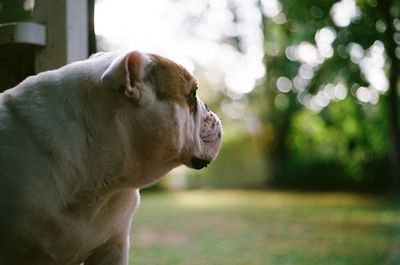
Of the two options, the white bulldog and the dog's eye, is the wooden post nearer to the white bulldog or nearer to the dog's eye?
the white bulldog

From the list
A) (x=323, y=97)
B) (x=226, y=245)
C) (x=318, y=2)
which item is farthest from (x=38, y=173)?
(x=323, y=97)

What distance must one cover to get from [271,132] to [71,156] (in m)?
10.6

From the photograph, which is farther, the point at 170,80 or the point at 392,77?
the point at 392,77

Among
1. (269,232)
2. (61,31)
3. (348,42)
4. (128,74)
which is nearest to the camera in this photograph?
(128,74)

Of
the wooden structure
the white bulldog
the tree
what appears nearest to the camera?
the white bulldog

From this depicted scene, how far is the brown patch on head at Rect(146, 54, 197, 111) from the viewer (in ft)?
4.02

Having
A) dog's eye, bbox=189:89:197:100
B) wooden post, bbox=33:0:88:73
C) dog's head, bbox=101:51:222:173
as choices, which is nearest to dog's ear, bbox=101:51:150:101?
dog's head, bbox=101:51:222:173

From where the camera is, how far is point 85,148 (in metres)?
1.18

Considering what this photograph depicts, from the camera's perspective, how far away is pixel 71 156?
116 cm

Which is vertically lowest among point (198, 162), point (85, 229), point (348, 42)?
point (85, 229)

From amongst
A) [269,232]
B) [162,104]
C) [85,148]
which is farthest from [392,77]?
[85,148]

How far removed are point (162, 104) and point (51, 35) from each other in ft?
1.97

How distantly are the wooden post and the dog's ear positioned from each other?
0.50m

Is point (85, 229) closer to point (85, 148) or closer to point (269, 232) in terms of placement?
point (85, 148)
